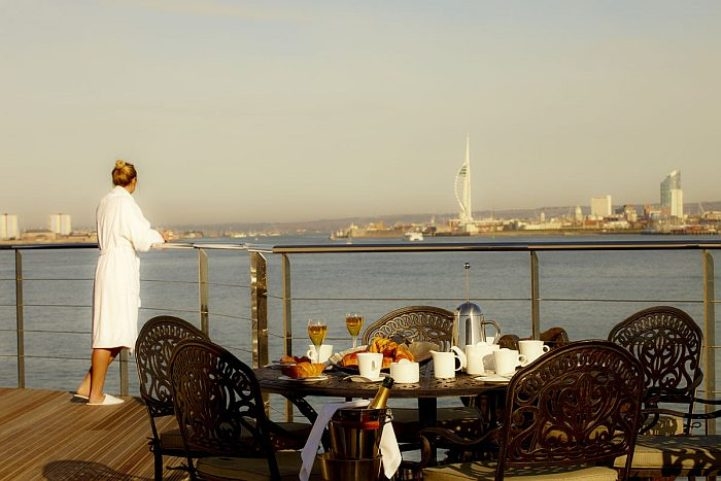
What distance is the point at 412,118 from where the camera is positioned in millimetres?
39438

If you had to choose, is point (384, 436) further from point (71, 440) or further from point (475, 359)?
point (71, 440)

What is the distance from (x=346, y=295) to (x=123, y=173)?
2585 centimetres

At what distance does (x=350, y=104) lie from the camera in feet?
113

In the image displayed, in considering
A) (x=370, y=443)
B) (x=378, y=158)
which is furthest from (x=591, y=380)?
(x=378, y=158)

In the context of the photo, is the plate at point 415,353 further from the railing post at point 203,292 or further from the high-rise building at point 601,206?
the high-rise building at point 601,206

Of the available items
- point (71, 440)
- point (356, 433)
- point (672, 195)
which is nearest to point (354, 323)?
point (356, 433)

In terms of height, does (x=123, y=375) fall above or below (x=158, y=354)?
below

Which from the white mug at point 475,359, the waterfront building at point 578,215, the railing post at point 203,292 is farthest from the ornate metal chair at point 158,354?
the waterfront building at point 578,215

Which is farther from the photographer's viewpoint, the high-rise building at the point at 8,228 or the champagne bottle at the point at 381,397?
the high-rise building at the point at 8,228

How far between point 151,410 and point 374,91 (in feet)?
102

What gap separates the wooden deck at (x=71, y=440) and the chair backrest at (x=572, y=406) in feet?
7.17

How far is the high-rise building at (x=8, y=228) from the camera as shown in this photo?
478 inches

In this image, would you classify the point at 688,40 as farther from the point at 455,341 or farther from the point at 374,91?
the point at 455,341

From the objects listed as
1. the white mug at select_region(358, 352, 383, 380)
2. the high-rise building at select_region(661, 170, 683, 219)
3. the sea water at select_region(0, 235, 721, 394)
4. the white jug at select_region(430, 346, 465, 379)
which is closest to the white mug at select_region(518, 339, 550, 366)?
the white jug at select_region(430, 346, 465, 379)
